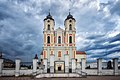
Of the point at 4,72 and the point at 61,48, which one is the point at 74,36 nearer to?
the point at 61,48

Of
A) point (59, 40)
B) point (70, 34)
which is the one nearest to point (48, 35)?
point (59, 40)

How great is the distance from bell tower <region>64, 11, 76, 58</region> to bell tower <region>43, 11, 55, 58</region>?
14.2 feet

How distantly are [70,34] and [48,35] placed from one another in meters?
6.51

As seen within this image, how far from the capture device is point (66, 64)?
2312 cm

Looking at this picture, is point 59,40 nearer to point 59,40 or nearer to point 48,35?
point 59,40

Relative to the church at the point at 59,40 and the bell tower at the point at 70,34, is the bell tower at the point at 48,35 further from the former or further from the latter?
the bell tower at the point at 70,34

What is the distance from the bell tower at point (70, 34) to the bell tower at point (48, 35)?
14.2 feet

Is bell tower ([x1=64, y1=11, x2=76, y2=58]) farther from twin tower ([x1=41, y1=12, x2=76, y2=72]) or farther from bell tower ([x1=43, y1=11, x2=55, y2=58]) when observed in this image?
bell tower ([x1=43, y1=11, x2=55, y2=58])

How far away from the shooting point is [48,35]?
43.9 m

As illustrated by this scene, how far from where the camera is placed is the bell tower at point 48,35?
4308 centimetres

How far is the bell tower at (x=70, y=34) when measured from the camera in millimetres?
43406

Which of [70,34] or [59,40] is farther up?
[70,34]

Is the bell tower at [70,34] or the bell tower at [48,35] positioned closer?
the bell tower at [48,35]

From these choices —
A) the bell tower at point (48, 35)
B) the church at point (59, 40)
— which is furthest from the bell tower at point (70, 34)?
the bell tower at point (48, 35)
